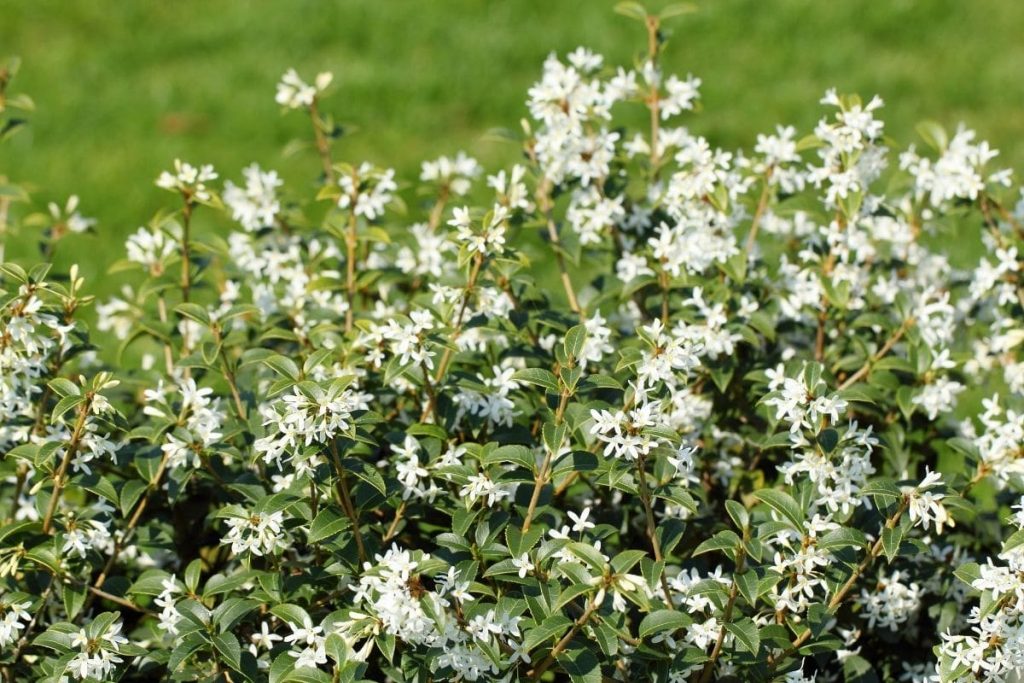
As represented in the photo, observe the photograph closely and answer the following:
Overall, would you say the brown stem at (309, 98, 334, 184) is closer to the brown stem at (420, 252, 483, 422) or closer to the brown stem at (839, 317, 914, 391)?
the brown stem at (420, 252, 483, 422)

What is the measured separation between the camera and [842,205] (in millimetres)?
2666

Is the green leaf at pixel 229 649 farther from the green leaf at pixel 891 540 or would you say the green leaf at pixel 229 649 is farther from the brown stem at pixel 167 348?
the green leaf at pixel 891 540

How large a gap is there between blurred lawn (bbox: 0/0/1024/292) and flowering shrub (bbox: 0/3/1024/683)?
9.84ft

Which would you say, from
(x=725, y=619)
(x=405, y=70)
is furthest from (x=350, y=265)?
(x=405, y=70)

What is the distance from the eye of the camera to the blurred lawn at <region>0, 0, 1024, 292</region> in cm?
606

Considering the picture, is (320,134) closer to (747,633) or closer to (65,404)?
(65,404)

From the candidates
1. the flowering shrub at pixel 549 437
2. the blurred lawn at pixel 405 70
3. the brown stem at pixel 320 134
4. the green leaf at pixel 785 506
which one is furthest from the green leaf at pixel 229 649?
the blurred lawn at pixel 405 70

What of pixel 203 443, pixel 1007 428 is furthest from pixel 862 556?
pixel 203 443

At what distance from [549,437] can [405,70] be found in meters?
4.71

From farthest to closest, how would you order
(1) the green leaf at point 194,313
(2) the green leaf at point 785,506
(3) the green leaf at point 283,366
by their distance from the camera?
1. (1) the green leaf at point 194,313
2. (3) the green leaf at point 283,366
3. (2) the green leaf at point 785,506

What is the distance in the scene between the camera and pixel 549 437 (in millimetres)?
2100

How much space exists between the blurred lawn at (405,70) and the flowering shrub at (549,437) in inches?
118

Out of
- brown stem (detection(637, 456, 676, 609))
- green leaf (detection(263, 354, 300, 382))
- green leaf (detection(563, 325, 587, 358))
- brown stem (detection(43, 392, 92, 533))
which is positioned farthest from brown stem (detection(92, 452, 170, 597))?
brown stem (detection(637, 456, 676, 609))

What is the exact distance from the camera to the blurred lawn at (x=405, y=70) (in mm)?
6062
